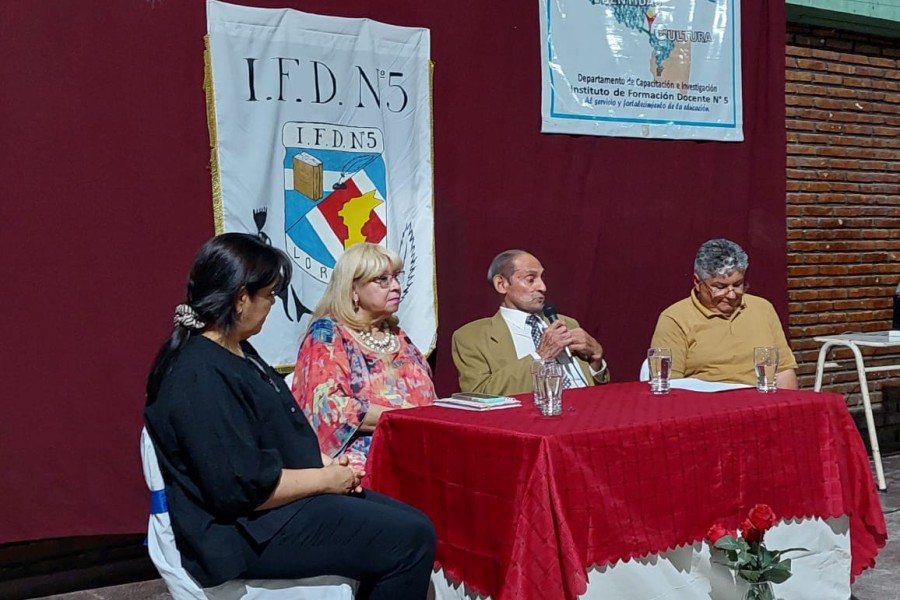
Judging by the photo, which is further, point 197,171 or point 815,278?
point 815,278

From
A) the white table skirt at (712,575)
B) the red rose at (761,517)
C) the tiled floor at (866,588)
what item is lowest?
the tiled floor at (866,588)

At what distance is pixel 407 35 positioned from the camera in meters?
4.66

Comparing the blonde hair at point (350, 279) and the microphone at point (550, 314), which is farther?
the microphone at point (550, 314)

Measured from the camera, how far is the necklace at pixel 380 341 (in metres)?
3.96

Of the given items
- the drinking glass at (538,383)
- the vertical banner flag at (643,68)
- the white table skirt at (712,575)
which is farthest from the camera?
the vertical banner flag at (643,68)

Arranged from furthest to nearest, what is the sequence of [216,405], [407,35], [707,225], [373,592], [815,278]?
[815,278]
[707,225]
[407,35]
[373,592]
[216,405]

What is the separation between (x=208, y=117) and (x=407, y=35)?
100 cm

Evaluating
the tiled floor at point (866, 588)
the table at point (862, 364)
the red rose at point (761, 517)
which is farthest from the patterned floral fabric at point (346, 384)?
the table at point (862, 364)

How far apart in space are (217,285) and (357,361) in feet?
3.68

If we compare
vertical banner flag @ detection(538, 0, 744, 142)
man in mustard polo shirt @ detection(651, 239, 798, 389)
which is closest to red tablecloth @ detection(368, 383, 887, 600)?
man in mustard polo shirt @ detection(651, 239, 798, 389)

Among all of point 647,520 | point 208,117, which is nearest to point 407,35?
point 208,117

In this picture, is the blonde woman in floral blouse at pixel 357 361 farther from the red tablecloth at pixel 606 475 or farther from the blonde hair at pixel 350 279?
the red tablecloth at pixel 606 475

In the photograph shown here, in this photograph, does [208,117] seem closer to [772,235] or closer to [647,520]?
[647,520]

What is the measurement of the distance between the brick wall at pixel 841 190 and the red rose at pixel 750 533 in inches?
135
